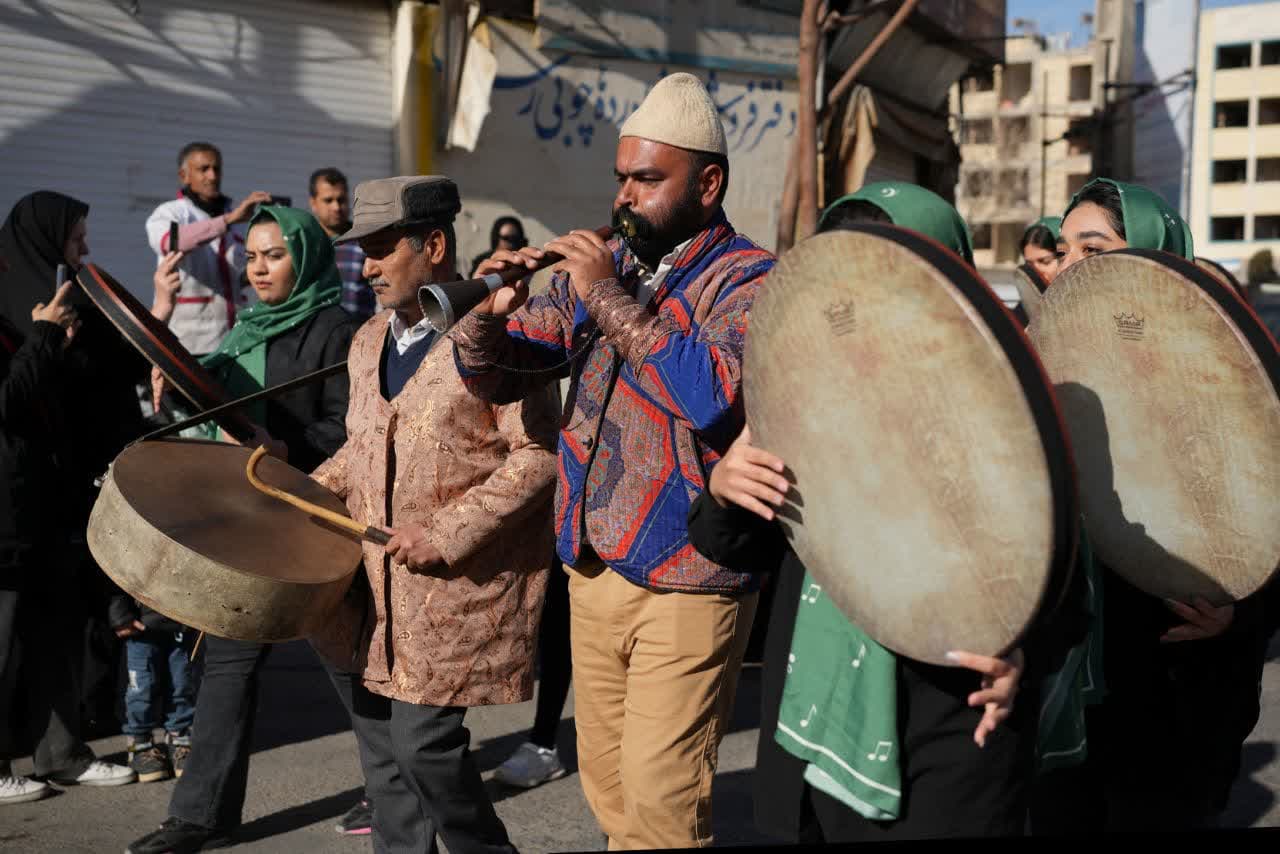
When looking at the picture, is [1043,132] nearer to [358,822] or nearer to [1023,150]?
[1023,150]

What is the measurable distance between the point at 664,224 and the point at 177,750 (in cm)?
308

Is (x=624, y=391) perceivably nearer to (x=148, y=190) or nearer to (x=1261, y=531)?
(x=1261, y=531)

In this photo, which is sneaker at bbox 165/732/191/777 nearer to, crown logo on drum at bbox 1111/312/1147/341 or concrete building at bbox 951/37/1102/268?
crown logo on drum at bbox 1111/312/1147/341

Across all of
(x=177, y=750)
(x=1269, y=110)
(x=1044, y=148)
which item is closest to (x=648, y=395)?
(x=177, y=750)

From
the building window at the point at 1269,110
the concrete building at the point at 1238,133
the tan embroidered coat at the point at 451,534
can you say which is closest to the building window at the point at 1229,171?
the concrete building at the point at 1238,133

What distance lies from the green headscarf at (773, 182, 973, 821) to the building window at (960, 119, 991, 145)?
65978 millimetres

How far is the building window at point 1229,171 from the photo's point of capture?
197ft

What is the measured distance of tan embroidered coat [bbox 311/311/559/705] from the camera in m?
3.49

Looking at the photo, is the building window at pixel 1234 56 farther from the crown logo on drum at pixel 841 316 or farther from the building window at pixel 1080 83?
the crown logo on drum at pixel 841 316

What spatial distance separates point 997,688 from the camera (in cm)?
202

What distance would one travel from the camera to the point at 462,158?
1274 centimetres

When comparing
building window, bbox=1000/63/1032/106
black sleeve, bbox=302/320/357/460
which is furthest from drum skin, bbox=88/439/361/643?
building window, bbox=1000/63/1032/106

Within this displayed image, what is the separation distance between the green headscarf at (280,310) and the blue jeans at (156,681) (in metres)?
1.11

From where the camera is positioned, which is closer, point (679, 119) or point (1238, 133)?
point (679, 119)
